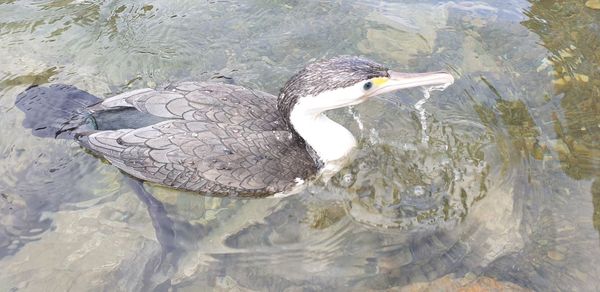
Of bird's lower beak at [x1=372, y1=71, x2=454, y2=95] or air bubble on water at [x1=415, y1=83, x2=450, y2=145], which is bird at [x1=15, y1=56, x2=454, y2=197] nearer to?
bird's lower beak at [x1=372, y1=71, x2=454, y2=95]

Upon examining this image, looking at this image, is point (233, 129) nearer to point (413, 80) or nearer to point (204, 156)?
point (204, 156)

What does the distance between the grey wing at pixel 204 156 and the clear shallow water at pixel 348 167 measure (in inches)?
16.6

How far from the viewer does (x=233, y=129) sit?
4129mm

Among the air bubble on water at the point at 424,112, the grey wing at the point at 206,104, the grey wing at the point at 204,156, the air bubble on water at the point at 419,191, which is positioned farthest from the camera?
the air bubble on water at the point at 424,112

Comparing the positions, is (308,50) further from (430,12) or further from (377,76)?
(377,76)

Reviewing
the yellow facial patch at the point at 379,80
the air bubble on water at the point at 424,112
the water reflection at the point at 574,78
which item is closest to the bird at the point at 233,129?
the yellow facial patch at the point at 379,80

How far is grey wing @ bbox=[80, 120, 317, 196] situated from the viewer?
404 centimetres

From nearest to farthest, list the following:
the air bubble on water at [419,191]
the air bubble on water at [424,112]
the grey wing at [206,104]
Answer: the grey wing at [206,104], the air bubble on water at [419,191], the air bubble on water at [424,112]

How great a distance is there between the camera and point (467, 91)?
5340mm

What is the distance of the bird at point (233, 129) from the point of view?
151 inches

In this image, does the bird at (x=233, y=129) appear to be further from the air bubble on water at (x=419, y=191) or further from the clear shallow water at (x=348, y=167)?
the air bubble on water at (x=419, y=191)

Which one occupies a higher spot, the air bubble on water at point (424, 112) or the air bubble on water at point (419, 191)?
the air bubble on water at point (424, 112)

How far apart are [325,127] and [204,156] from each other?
996mm

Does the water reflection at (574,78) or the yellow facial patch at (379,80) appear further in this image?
the water reflection at (574,78)
